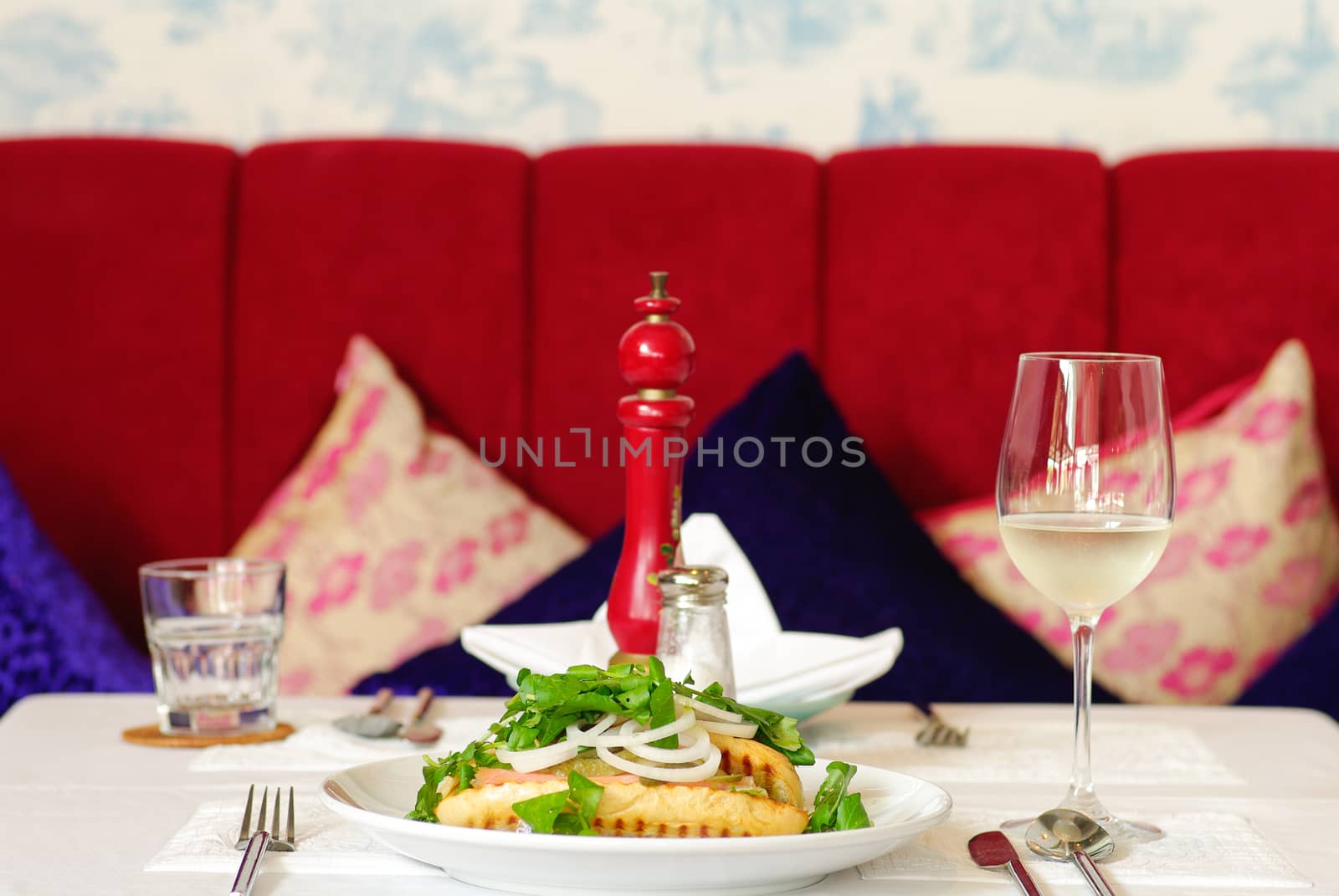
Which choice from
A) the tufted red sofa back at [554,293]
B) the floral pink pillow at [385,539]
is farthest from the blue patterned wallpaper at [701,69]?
the floral pink pillow at [385,539]

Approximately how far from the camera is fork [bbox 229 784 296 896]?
59cm

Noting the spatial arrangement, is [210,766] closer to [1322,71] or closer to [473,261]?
[473,261]

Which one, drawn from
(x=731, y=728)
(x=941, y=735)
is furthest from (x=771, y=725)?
(x=941, y=735)

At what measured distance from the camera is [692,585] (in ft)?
2.48

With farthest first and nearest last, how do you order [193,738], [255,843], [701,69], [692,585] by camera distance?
[701,69]
[193,738]
[692,585]
[255,843]

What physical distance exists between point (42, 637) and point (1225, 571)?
1.38m

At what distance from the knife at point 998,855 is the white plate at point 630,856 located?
0.15 feet

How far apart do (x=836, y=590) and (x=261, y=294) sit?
2.90ft

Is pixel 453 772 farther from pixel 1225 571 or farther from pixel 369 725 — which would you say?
pixel 1225 571

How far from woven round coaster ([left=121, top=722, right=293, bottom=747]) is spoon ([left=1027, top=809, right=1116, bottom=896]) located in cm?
54

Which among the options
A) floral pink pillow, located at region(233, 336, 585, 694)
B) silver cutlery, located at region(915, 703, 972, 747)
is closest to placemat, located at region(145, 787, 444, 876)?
silver cutlery, located at region(915, 703, 972, 747)

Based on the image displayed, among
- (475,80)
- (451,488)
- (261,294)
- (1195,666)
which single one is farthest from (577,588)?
(475,80)

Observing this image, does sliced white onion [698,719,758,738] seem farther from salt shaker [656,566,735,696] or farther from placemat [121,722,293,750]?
placemat [121,722,293,750]

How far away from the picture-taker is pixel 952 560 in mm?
1727
